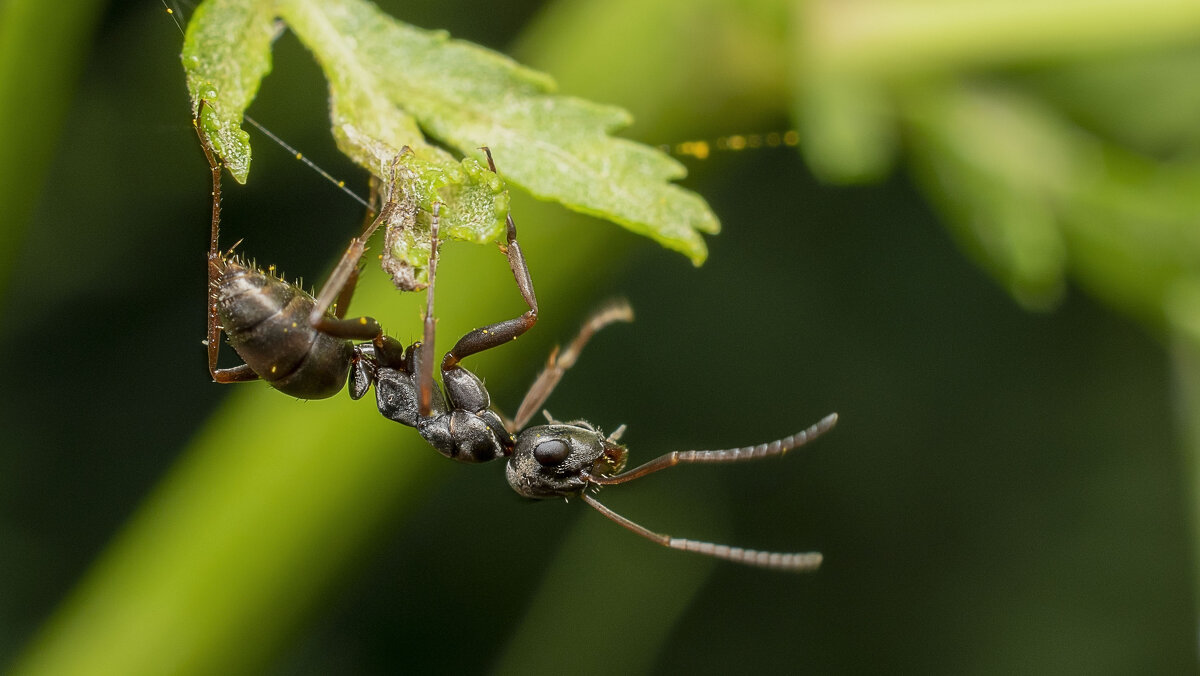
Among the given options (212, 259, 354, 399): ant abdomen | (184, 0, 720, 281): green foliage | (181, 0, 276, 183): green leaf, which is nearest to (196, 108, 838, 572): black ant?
(212, 259, 354, 399): ant abdomen

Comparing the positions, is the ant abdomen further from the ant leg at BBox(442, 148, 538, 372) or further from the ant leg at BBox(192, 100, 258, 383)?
the ant leg at BBox(442, 148, 538, 372)

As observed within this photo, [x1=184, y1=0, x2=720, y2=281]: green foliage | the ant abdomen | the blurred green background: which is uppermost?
[x1=184, y1=0, x2=720, y2=281]: green foliage

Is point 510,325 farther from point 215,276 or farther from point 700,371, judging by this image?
point 700,371

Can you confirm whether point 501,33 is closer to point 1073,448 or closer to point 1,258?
point 1,258

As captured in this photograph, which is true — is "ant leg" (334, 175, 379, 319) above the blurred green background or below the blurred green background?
above

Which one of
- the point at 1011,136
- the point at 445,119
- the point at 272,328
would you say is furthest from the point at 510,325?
the point at 1011,136

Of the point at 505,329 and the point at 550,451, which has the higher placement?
the point at 505,329

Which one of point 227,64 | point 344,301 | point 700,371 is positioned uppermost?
point 227,64
